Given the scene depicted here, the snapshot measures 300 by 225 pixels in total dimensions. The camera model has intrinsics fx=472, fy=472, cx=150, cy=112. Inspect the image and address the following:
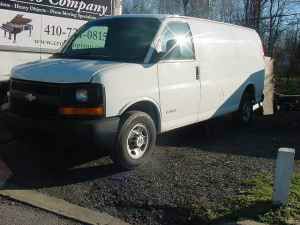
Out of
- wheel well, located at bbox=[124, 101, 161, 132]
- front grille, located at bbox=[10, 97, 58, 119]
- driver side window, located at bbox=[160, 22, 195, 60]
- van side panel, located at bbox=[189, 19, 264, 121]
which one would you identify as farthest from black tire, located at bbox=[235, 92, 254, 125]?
front grille, located at bbox=[10, 97, 58, 119]

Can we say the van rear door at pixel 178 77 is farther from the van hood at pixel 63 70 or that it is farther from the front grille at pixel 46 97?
the front grille at pixel 46 97

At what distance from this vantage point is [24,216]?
15.4 feet

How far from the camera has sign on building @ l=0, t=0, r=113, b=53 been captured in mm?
8100

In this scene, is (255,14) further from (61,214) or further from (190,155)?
(61,214)

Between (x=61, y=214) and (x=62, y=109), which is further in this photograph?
(x=62, y=109)

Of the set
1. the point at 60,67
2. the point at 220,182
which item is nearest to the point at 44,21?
the point at 60,67

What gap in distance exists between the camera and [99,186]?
550 cm

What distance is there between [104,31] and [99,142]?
7.26ft

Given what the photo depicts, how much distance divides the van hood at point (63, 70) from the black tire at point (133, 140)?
70 centimetres

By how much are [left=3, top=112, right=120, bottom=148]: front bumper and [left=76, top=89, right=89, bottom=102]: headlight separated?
248 mm

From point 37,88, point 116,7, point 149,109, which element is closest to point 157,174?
point 149,109

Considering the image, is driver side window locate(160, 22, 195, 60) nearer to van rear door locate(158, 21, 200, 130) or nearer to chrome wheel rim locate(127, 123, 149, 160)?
van rear door locate(158, 21, 200, 130)

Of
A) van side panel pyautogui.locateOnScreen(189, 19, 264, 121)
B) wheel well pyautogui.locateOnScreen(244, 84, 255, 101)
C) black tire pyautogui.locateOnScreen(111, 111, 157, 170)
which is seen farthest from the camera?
wheel well pyautogui.locateOnScreen(244, 84, 255, 101)

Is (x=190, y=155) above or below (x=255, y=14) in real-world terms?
below
